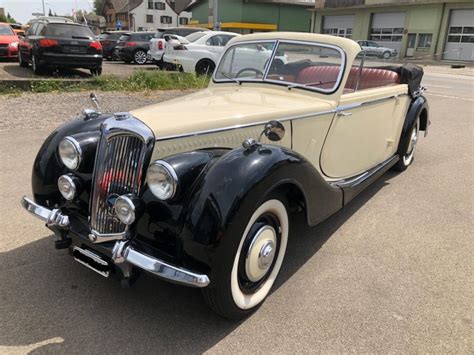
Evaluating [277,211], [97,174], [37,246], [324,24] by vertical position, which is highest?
[324,24]

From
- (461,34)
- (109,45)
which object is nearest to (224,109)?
(109,45)

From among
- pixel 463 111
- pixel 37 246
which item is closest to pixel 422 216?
pixel 37 246

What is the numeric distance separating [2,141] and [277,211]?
504cm

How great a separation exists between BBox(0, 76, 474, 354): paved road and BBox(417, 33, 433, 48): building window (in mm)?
34025

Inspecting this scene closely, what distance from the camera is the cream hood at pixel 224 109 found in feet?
8.52

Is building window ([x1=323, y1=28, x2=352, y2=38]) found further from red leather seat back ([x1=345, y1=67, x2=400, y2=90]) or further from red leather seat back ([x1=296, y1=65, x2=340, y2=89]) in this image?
red leather seat back ([x1=296, y1=65, x2=340, y2=89])

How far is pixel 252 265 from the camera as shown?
245 cm

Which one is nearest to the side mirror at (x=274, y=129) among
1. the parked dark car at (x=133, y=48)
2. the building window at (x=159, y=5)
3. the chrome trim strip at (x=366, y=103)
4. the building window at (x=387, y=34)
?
the chrome trim strip at (x=366, y=103)

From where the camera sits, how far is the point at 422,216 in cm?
402

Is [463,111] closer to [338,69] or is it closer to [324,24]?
[338,69]

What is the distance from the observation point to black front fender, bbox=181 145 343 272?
2.12m

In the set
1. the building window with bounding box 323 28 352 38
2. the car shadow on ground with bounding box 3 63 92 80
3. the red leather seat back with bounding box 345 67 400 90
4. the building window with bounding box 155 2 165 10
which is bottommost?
the car shadow on ground with bounding box 3 63 92 80

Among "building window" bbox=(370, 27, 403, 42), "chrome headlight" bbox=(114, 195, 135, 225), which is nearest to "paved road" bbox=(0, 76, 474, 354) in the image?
"chrome headlight" bbox=(114, 195, 135, 225)

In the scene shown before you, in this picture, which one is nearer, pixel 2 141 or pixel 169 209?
pixel 169 209
